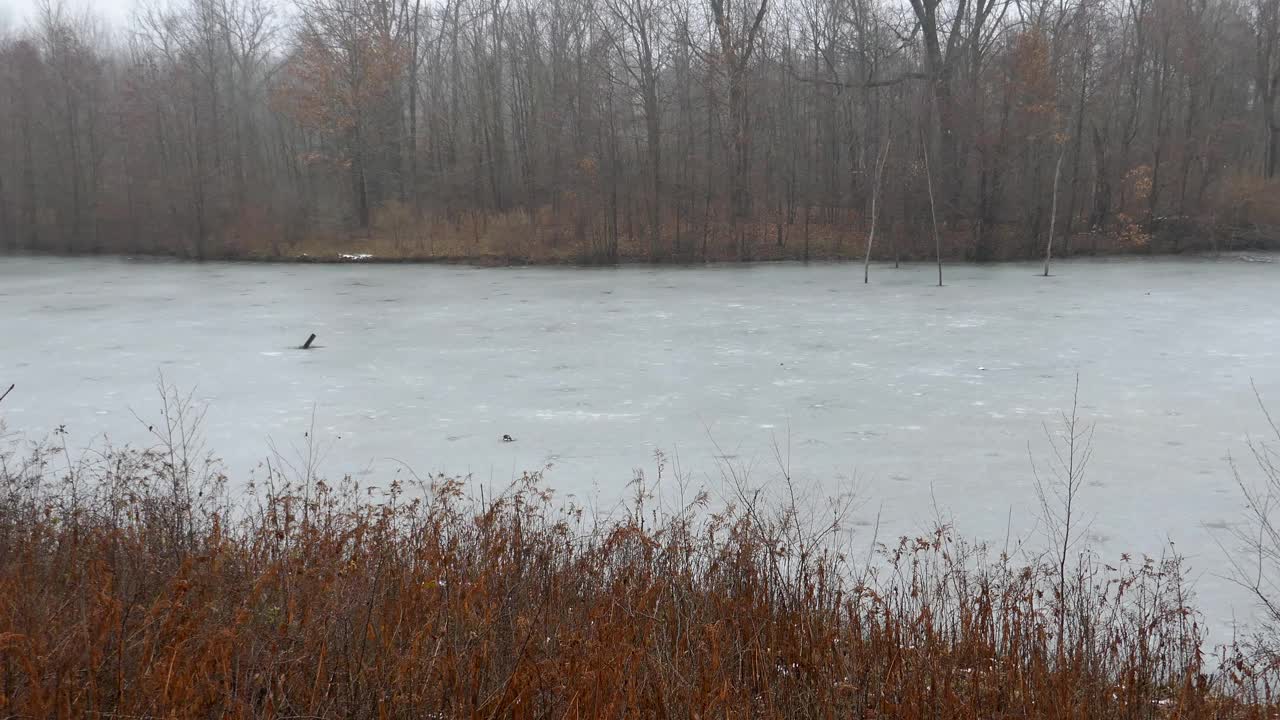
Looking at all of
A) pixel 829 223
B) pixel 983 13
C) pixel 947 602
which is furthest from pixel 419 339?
pixel 983 13

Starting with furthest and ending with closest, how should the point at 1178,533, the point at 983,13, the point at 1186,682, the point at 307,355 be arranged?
the point at 983,13 → the point at 307,355 → the point at 1178,533 → the point at 1186,682

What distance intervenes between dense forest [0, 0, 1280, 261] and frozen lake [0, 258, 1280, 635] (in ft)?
28.1

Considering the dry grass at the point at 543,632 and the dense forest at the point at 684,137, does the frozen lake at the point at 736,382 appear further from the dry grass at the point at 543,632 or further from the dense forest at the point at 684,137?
the dense forest at the point at 684,137

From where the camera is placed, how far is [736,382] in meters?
9.48

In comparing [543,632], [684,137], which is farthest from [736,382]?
[684,137]

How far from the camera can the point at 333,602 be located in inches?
128

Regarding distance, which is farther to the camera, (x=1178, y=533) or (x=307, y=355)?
(x=307, y=355)

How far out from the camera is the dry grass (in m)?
2.78

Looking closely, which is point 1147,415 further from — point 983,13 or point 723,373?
point 983,13

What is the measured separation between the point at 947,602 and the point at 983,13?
2614 cm

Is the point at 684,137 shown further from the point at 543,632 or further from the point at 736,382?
the point at 543,632

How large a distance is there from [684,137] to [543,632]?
26888 millimetres

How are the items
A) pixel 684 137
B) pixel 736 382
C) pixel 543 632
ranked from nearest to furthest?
1. pixel 543 632
2. pixel 736 382
3. pixel 684 137

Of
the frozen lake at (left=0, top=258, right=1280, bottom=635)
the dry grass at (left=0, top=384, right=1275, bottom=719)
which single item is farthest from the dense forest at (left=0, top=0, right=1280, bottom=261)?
the dry grass at (left=0, top=384, right=1275, bottom=719)
